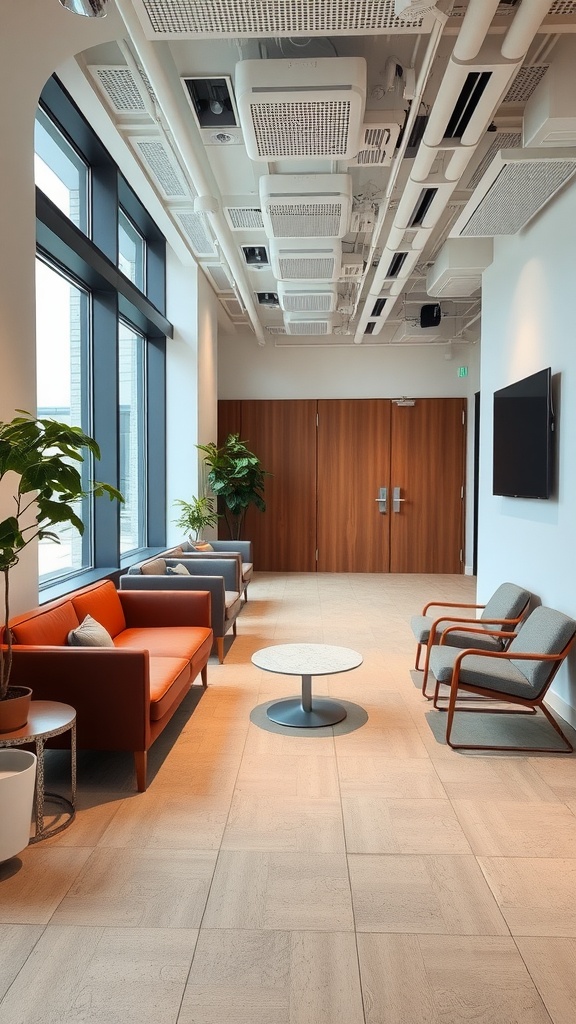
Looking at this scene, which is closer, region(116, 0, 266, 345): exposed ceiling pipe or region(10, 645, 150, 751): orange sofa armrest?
region(10, 645, 150, 751): orange sofa armrest

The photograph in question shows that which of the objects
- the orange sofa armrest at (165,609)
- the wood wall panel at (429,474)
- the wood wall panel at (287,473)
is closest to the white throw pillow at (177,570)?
Result: the orange sofa armrest at (165,609)

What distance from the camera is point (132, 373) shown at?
7090 millimetres

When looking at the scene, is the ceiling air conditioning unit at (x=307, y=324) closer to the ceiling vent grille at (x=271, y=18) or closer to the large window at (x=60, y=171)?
the large window at (x=60, y=171)

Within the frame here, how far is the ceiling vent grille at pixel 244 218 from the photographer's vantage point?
574cm

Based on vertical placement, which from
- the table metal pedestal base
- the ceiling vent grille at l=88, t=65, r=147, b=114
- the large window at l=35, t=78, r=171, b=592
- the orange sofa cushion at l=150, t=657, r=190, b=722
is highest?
the ceiling vent grille at l=88, t=65, r=147, b=114

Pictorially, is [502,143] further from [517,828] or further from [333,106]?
[517,828]

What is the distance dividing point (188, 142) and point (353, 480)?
259 inches

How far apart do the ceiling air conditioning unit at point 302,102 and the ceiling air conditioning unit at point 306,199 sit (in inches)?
34.6

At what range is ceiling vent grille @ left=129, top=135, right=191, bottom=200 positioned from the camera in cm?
478

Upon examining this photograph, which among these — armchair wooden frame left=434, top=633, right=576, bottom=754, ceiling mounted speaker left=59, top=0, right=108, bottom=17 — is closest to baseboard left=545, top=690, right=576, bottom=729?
armchair wooden frame left=434, top=633, right=576, bottom=754

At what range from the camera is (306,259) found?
20.5 ft

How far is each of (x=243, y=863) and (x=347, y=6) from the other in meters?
3.58

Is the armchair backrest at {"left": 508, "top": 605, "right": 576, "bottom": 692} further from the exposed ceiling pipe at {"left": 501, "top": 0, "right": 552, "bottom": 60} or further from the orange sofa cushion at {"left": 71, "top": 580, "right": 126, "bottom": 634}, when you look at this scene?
the exposed ceiling pipe at {"left": 501, "top": 0, "right": 552, "bottom": 60}

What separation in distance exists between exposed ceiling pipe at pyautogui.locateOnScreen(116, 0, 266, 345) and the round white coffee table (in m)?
3.31
